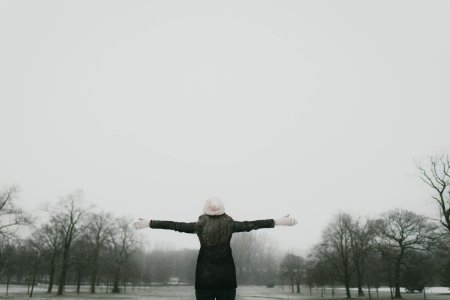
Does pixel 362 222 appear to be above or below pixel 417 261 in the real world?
above

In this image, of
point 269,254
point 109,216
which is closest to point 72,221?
point 109,216

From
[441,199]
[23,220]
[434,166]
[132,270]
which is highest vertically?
[434,166]

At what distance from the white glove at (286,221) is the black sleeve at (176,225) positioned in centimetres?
113

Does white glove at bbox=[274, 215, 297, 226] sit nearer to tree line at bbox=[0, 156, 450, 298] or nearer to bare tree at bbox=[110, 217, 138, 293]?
tree line at bbox=[0, 156, 450, 298]

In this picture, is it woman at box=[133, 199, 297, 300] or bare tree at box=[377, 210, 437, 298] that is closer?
woman at box=[133, 199, 297, 300]

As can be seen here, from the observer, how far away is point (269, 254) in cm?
15550

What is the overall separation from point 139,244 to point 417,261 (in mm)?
44088

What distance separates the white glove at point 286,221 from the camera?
4641mm

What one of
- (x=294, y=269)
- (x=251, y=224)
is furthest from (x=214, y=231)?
(x=294, y=269)

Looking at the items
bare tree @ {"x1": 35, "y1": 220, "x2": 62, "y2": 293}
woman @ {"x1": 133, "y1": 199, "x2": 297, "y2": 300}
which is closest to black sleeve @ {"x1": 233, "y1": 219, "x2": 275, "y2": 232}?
woman @ {"x1": 133, "y1": 199, "x2": 297, "y2": 300}

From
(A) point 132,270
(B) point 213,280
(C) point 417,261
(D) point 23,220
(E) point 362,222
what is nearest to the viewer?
(B) point 213,280

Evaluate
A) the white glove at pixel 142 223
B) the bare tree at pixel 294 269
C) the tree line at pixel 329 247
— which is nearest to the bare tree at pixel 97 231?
the tree line at pixel 329 247

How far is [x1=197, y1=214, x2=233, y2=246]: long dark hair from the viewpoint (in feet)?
15.1

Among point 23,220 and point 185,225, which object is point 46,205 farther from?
point 185,225
